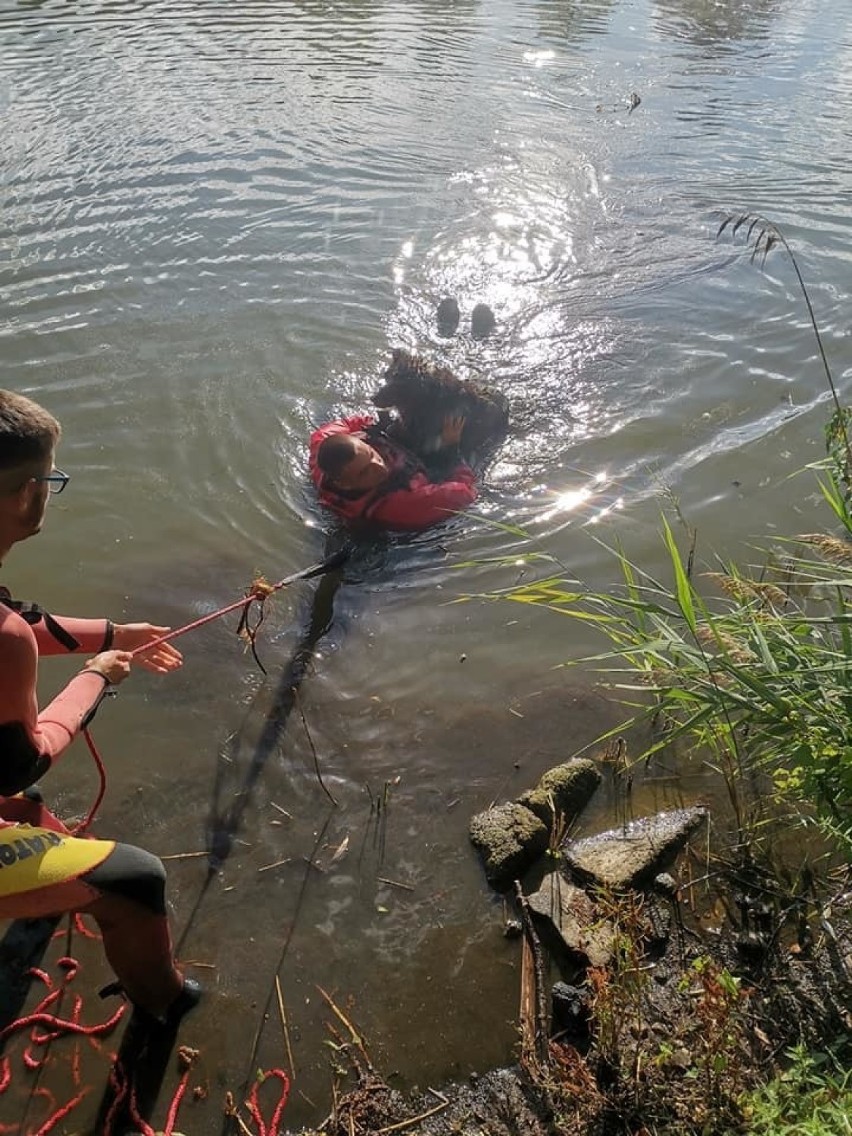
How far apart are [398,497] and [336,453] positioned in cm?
49

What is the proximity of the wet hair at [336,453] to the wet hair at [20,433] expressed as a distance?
97.9 inches

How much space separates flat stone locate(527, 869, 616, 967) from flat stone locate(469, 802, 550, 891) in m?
0.12

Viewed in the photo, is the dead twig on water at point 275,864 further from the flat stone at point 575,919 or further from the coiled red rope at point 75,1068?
the flat stone at point 575,919

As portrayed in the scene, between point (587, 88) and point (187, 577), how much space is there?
422 inches

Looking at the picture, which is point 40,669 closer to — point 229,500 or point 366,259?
point 229,500

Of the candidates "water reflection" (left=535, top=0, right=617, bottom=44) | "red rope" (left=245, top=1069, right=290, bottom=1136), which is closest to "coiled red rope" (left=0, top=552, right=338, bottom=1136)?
"red rope" (left=245, top=1069, right=290, bottom=1136)

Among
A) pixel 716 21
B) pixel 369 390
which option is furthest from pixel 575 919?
pixel 716 21

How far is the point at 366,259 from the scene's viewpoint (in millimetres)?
8312

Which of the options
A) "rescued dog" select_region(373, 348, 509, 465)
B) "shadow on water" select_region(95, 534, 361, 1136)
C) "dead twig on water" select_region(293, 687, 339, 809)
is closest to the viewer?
"shadow on water" select_region(95, 534, 361, 1136)

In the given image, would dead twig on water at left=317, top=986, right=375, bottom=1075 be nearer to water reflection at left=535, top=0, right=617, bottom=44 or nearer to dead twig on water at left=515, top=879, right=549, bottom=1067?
dead twig on water at left=515, top=879, right=549, bottom=1067

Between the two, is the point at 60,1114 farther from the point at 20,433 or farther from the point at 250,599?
the point at 20,433

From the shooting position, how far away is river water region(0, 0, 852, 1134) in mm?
3484

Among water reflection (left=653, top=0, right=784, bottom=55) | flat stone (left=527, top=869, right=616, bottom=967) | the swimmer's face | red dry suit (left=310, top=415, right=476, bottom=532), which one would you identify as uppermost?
water reflection (left=653, top=0, right=784, bottom=55)

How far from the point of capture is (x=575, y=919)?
3205mm
